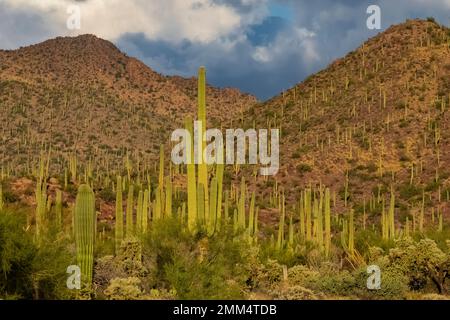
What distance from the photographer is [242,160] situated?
52.9 metres

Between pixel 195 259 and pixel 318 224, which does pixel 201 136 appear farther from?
pixel 318 224

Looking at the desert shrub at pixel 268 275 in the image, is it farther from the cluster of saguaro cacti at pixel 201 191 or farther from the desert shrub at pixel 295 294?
the cluster of saguaro cacti at pixel 201 191

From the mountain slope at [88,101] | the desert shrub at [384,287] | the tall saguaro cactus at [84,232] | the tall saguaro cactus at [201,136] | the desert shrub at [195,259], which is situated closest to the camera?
the desert shrub at [195,259]

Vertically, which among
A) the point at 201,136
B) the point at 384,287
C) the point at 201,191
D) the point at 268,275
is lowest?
the point at 268,275

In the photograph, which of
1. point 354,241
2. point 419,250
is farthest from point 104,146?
point 419,250

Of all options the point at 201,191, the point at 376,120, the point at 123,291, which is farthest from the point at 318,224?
the point at 376,120

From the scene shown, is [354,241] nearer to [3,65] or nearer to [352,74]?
[352,74]

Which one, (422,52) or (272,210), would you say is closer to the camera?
(272,210)

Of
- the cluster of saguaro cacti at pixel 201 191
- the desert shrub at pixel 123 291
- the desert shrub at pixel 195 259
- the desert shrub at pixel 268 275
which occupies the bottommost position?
the desert shrub at pixel 268 275

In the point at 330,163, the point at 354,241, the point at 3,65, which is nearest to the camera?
the point at 354,241

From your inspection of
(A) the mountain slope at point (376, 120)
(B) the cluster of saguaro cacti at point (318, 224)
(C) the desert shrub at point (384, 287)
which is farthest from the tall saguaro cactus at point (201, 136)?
(A) the mountain slope at point (376, 120)

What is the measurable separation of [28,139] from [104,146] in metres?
7.54

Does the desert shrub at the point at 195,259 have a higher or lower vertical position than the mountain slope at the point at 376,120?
lower

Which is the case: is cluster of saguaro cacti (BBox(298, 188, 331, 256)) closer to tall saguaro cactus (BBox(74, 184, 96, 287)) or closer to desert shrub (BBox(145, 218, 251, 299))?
desert shrub (BBox(145, 218, 251, 299))
